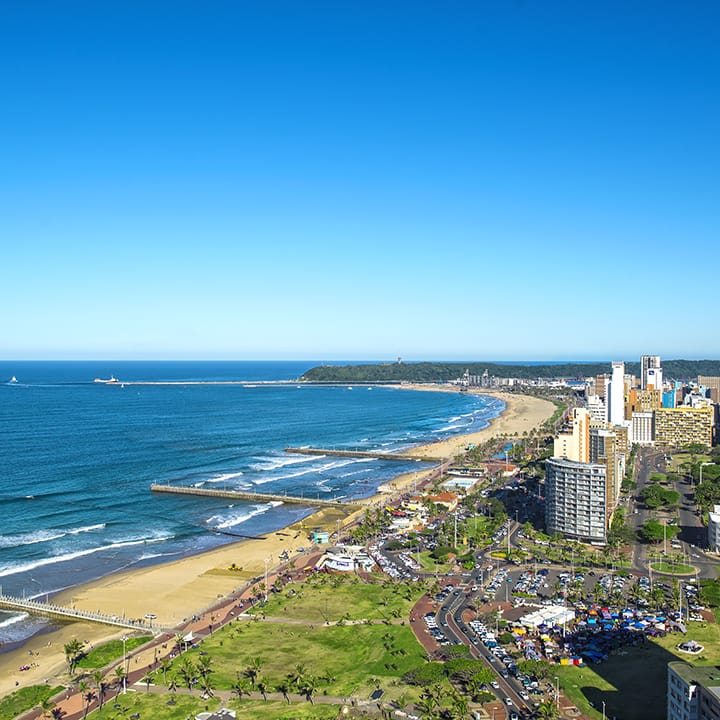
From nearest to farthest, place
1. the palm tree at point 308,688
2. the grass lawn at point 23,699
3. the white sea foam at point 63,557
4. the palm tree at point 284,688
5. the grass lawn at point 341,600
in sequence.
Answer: the grass lawn at point 23,699 → the palm tree at point 308,688 → the palm tree at point 284,688 → the grass lawn at point 341,600 → the white sea foam at point 63,557

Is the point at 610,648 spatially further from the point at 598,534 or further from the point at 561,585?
the point at 598,534

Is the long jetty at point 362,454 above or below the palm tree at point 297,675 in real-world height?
above

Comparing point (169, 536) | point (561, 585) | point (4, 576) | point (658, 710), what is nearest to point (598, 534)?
point (561, 585)

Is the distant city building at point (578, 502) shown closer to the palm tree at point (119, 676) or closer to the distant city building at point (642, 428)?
the palm tree at point (119, 676)

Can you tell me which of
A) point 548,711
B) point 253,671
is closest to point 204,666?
point 253,671

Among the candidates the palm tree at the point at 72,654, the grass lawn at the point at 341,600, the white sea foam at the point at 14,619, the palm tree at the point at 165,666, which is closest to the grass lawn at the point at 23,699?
the palm tree at the point at 72,654

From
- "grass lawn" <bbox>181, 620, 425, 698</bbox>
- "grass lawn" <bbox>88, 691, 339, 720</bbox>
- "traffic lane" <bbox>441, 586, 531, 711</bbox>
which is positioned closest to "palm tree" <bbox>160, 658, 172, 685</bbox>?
"grass lawn" <bbox>181, 620, 425, 698</bbox>
